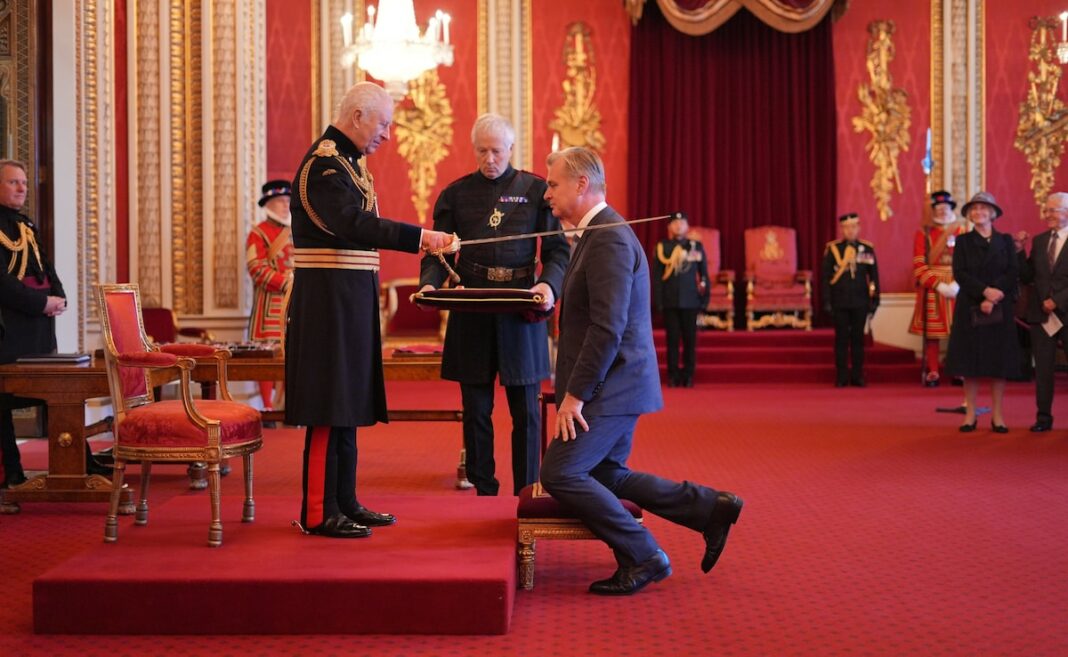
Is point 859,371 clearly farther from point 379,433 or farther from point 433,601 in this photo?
point 433,601

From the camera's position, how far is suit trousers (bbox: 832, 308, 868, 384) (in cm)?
1078


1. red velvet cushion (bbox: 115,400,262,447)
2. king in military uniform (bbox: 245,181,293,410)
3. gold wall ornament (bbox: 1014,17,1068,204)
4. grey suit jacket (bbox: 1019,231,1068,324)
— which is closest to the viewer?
red velvet cushion (bbox: 115,400,262,447)

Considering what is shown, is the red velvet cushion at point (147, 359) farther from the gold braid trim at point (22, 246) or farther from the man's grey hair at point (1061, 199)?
the man's grey hair at point (1061, 199)

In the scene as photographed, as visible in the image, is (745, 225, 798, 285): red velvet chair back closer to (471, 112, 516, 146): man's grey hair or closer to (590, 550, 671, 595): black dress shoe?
(471, 112, 516, 146): man's grey hair

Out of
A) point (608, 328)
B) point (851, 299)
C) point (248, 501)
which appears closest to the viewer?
point (608, 328)

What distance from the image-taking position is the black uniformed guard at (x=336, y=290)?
375 centimetres

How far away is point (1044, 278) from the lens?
750cm

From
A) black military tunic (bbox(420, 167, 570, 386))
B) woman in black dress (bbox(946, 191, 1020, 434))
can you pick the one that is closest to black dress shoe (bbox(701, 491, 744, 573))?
black military tunic (bbox(420, 167, 570, 386))

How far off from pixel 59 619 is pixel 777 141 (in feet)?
35.1

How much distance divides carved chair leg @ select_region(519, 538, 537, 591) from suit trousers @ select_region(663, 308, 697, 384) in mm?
7080

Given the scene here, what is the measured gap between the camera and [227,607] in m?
3.40

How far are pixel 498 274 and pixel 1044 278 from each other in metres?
4.25

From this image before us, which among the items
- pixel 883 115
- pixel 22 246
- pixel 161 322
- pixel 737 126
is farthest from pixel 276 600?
pixel 883 115

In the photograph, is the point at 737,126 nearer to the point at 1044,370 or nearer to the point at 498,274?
the point at 1044,370
